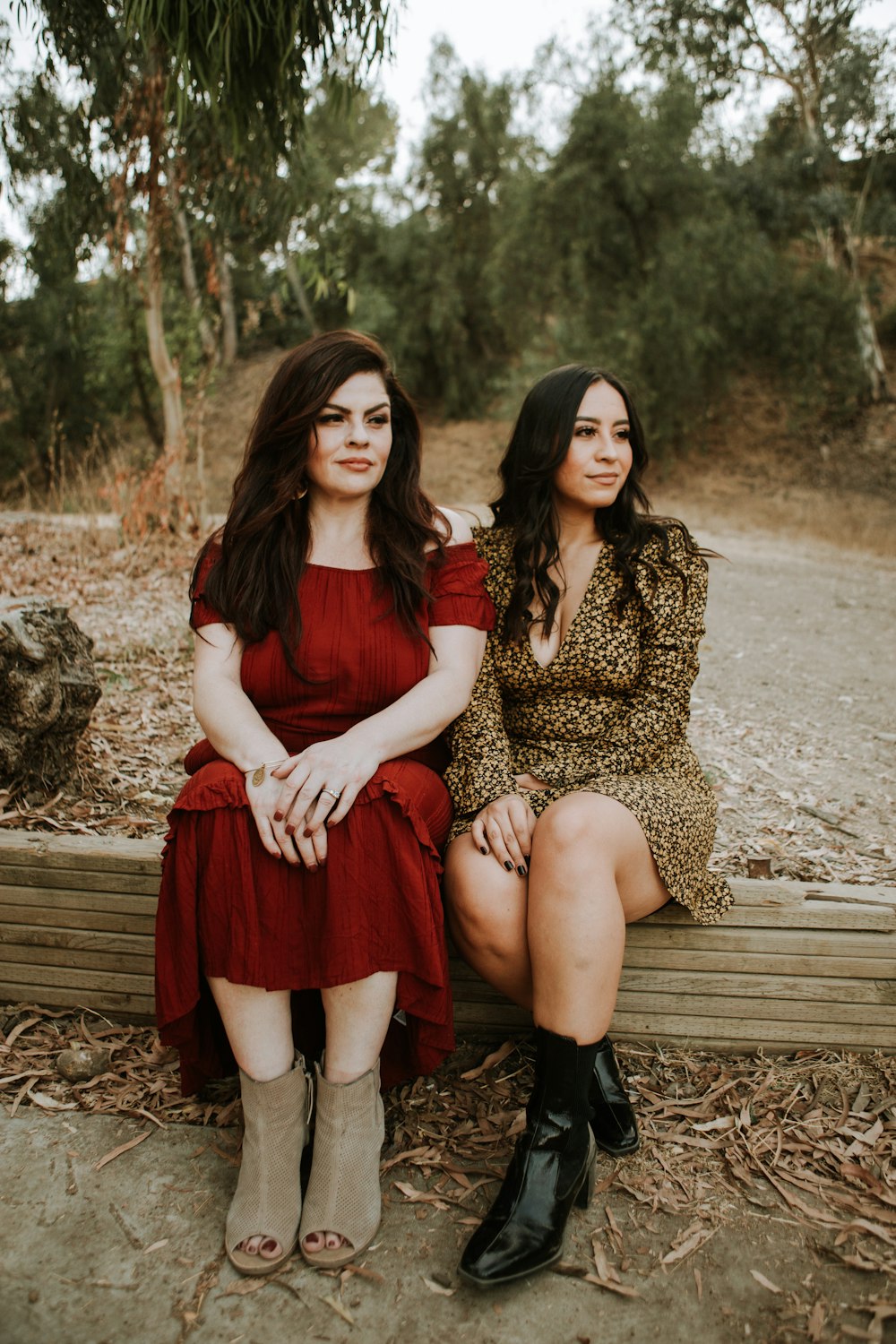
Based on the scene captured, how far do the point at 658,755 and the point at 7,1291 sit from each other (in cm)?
161

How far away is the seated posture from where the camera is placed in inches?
66.5

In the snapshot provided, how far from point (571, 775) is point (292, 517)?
2.88 feet

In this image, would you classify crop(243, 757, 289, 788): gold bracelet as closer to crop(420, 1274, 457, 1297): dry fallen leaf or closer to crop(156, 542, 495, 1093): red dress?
crop(156, 542, 495, 1093): red dress

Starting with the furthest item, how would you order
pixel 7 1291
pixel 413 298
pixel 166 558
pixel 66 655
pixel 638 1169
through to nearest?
pixel 413 298, pixel 166 558, pixel 66 655, pixel 638 1169, pixel 7 1291

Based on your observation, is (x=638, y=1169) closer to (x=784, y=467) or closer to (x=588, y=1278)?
(x=588, y=1278)

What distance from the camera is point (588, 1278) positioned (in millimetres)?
1565

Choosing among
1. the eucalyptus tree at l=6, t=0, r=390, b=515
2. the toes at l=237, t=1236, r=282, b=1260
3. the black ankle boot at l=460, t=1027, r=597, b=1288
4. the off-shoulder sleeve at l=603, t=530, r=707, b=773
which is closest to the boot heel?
the black ankle boot at l=460, t=1027, r=597, b=1288

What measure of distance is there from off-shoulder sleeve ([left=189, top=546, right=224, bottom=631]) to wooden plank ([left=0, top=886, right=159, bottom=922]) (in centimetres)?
66

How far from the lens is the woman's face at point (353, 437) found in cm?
206

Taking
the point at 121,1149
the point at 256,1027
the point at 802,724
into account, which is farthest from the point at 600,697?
the point at 802,724

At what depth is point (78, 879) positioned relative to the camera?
7.15 ft

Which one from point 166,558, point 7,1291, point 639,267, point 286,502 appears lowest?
point 7,1291

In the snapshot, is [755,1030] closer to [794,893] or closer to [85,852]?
[794,893]

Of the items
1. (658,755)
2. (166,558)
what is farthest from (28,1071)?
(166,558)
